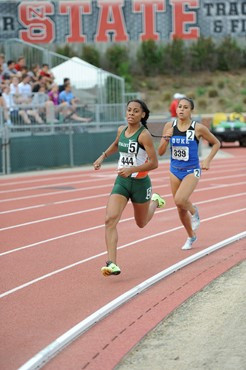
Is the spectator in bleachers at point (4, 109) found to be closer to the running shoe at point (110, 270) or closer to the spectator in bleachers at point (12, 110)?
the spectator in bleachers at point (12, 110)

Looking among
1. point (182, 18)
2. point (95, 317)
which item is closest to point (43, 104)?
point (95, 317)

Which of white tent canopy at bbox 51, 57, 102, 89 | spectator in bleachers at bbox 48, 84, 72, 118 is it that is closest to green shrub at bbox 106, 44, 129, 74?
white tent canopy at bbox 51, 57, 102, 89

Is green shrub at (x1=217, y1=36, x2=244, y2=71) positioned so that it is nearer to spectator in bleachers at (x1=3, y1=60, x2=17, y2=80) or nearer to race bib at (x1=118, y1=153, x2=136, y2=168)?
spectator in bleachers at (x1=3, y1=60, x2=17, y2=80)

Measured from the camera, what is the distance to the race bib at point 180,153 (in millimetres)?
12492

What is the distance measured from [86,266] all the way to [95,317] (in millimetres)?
2965

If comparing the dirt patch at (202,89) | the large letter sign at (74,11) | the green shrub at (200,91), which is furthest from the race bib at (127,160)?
the green shrub at (200,91)

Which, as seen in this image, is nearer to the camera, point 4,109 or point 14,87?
point 4,109

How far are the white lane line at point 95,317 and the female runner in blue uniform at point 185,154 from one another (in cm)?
61

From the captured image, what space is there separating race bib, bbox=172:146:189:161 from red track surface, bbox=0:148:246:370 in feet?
3.77

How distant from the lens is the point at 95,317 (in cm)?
866

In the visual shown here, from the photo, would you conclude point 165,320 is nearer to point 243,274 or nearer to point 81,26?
point 243,274

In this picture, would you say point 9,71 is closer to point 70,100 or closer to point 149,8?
point 70,100

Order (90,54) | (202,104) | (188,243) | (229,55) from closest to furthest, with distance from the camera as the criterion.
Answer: (188,243) < (90,54) < (202,104) < (229,55)

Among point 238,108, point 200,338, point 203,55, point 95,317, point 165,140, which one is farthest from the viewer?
point 203,55
